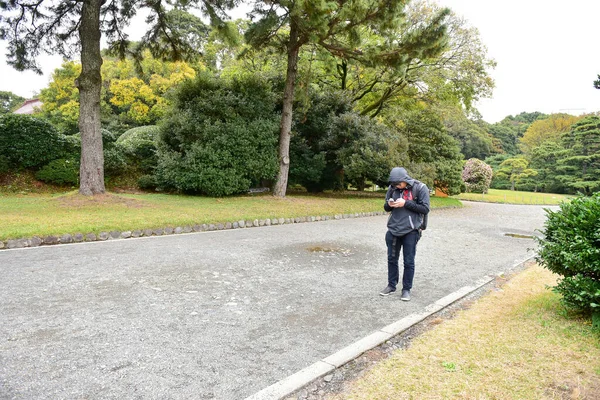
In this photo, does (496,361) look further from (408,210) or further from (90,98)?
(90,98)

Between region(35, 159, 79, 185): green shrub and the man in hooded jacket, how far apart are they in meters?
13.5

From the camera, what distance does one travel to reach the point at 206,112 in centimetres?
1398

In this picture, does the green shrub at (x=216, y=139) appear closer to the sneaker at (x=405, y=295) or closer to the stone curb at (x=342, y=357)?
the sneaker at (x=405, y=295)

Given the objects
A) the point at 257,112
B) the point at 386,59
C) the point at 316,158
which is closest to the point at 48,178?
the point at 257,112

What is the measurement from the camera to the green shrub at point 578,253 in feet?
11.0

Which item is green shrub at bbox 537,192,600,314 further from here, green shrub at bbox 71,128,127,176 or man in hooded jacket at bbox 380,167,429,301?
green shrub at bbox 71,128,127,176

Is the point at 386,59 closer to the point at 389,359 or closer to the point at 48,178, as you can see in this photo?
the point at 389,359

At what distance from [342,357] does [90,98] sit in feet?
35.3

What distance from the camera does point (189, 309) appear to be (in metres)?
3.69

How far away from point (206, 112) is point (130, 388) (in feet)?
41.9

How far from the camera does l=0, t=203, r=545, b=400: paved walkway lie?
2457mm

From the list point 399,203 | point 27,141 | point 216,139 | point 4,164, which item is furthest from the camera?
point 216,139

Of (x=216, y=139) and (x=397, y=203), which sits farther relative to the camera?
(x=216, y=139)

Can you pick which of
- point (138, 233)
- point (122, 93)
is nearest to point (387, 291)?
point (138, 233)
